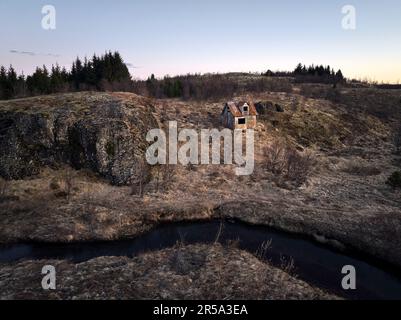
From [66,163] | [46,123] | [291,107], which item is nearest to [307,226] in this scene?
[66,163]

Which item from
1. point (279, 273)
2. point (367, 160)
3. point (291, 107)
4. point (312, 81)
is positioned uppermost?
point (312, 81)

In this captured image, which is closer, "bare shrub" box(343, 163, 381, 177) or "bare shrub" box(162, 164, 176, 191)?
"bare shrub" box(162, 164, 176, 191)

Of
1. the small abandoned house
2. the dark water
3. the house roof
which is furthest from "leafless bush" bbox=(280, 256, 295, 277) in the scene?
the house roof

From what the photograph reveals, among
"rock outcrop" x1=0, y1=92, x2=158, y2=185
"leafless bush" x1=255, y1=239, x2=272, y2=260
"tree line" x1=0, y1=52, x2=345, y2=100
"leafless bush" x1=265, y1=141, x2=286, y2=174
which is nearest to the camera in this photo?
"leafless bush" x1=255, y1=239, x2=272, y2=260

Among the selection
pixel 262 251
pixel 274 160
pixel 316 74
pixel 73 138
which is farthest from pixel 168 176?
pixel 316 74

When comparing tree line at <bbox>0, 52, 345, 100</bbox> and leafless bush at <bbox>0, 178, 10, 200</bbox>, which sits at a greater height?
tree line at <bbox>0, 52, 345, 100</bbox>

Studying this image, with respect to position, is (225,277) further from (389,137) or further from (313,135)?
(389,137)

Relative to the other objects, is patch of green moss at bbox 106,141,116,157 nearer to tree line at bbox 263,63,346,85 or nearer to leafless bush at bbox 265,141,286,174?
leafless bush at bbox 265,141,286,174
